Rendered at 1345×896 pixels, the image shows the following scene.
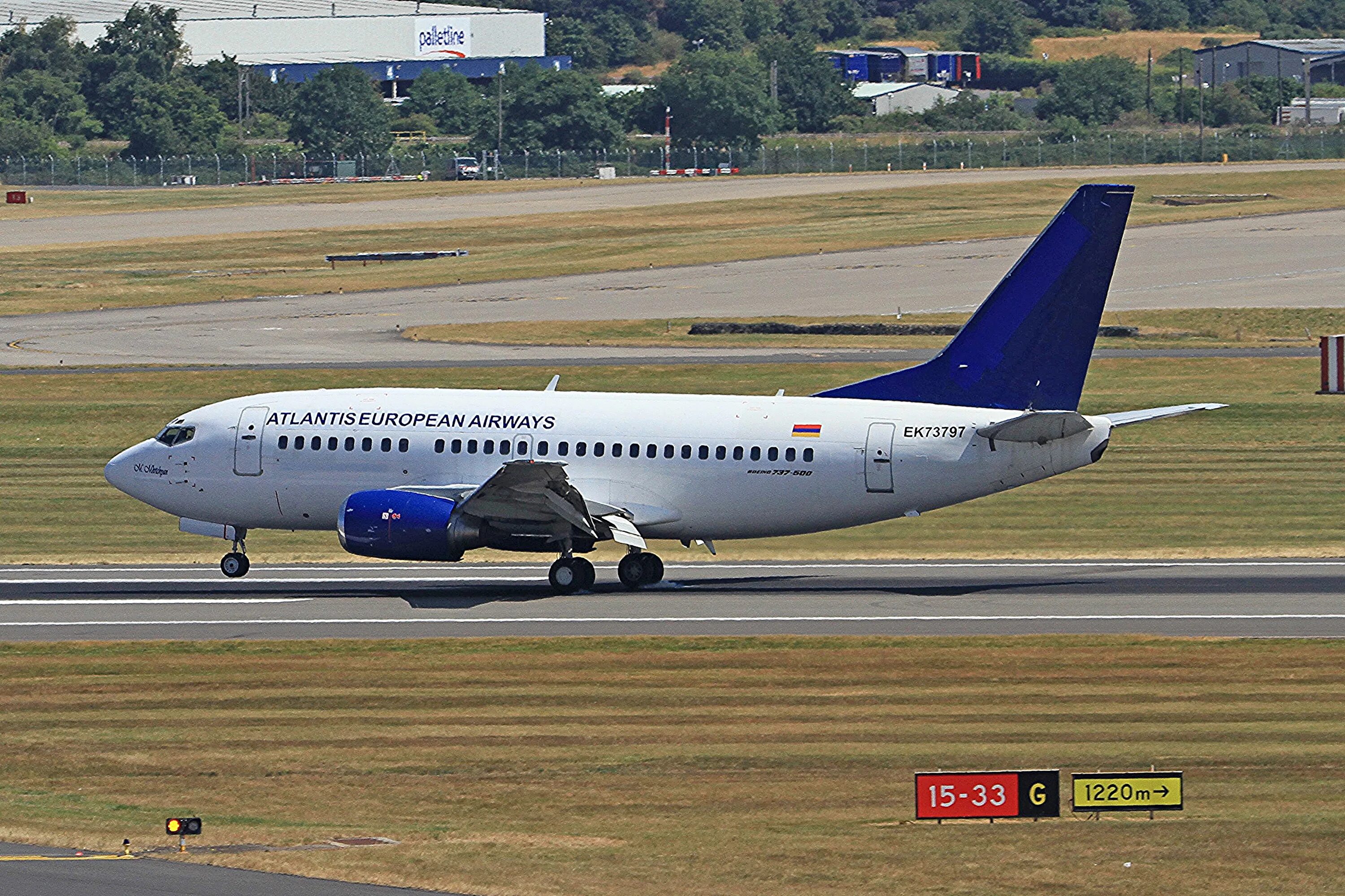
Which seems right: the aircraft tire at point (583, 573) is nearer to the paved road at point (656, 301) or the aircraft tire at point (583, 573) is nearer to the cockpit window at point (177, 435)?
the cockpit window at point (177, 435)

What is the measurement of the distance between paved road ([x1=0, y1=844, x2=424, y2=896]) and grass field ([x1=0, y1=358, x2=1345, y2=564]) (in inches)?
1065

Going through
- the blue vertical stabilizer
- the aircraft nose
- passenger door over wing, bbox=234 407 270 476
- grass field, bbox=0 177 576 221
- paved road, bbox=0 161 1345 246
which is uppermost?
grass field, bbox=0 177 576 221

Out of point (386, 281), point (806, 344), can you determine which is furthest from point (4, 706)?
point (386, 281)

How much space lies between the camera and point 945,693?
33844 mm

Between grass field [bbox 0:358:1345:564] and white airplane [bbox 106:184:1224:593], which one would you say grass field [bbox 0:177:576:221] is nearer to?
grass field [bbox 0:358:1345:564]

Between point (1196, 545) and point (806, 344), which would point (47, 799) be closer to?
point (1196, 545)

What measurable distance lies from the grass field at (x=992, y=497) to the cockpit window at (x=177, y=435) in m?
4.79

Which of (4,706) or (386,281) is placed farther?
(386,281)

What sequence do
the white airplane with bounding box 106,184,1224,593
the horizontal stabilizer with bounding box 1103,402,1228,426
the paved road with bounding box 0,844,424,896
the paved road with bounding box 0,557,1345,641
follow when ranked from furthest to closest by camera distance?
1. the horizontal stabilizer with bounding box 1103,402,1228,426
2. the white airplane with bounding box 106,184,1224,593
3. the paved road with bounding box 0,557,1345,641
4. the paved road with bounding box 0,844,424,896

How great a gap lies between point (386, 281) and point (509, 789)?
91421 mm

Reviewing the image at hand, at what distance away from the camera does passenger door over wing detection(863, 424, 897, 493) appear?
142 ft

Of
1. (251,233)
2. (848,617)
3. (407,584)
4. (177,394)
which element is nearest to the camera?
(848,617)

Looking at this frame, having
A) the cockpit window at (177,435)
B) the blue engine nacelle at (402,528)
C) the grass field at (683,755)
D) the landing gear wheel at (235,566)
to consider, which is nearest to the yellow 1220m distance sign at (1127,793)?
the grass field at (683,755)

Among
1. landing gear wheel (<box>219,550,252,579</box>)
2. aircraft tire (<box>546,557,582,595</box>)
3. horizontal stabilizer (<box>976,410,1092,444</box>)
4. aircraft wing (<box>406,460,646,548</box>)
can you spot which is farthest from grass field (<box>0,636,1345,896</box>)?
landing gear wheel (<box>219,550,252,579</box>)
